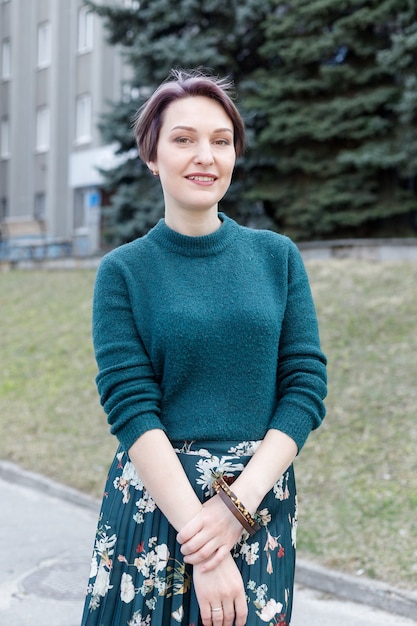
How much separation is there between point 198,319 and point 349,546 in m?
3.19

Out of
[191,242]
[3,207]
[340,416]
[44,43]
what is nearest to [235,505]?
[191,242]

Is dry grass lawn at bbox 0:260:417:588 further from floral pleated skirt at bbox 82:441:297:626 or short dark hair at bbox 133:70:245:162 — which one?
short dark hair at bbox 133:70:245:162

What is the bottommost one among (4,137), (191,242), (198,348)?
(198,348)

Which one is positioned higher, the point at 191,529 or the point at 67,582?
the point at 191,529

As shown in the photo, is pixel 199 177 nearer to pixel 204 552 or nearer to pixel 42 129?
pixel 204 552

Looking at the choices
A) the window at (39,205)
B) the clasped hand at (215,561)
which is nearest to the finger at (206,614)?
the clasped hand at (215,561)

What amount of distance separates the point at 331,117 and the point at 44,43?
19.8 meters

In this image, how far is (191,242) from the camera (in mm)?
2023

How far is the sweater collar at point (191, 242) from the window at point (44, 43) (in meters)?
29.4

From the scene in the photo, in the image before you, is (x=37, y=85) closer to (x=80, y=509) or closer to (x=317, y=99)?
(x=317, y=99)

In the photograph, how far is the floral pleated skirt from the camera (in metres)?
1.92

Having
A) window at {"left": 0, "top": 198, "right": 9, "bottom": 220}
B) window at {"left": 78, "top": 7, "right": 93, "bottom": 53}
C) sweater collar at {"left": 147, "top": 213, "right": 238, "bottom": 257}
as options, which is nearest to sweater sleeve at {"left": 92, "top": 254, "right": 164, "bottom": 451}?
sweater collar at {"left": 147, "top": 213, "right": 238, "bottom": 257}

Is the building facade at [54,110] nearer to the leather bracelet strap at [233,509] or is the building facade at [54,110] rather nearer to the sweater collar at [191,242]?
the sweater collar at [191,242]

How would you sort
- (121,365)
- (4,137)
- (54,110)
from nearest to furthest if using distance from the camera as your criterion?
(121,365)
(54,110)
(4,137)
